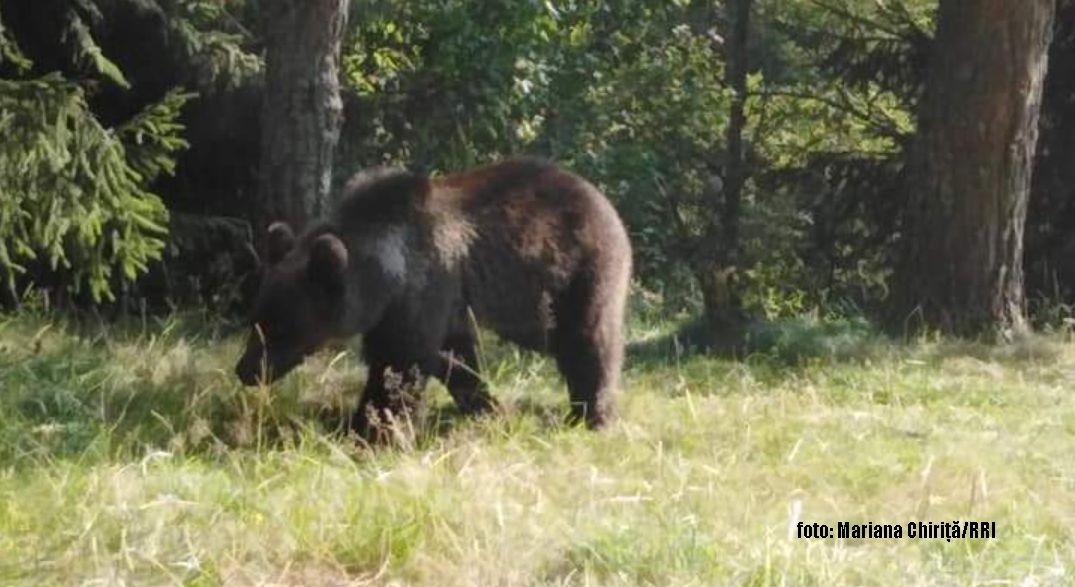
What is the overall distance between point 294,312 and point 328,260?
0.36 metres

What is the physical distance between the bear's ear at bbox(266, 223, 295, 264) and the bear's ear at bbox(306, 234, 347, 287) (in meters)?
0.33

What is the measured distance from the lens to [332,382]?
9.46 m

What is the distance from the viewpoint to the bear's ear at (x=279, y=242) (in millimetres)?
8828

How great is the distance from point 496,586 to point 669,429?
9.82 ft

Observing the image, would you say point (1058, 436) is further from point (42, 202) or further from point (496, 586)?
point (42, 202)

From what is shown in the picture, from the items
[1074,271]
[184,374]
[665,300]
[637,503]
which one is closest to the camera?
[637,503]

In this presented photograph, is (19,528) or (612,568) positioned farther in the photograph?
(19,528)

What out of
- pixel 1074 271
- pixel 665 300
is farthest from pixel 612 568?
pixel 665 300

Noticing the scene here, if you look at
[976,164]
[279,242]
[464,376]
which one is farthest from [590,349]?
[976,164]

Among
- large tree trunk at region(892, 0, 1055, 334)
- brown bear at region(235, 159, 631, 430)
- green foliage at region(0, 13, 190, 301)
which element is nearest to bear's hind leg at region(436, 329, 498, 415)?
brown bear at region(235, 159, 631, 430)

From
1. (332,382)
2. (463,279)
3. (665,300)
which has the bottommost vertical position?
(665,300)

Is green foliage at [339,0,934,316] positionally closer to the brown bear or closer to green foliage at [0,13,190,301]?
green foliage at [0,13,190,301]

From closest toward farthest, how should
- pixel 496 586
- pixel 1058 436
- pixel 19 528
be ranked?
1. pixel 496 586
2. pixel 19 528
3. pixel 1058 436

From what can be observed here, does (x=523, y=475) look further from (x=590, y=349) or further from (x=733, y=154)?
(x=733, y=154)
